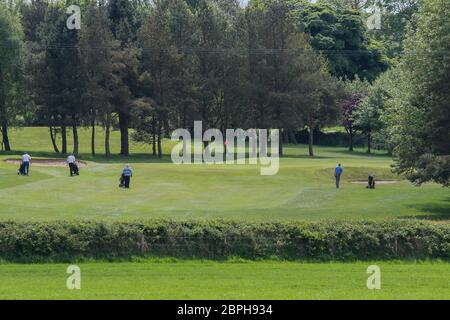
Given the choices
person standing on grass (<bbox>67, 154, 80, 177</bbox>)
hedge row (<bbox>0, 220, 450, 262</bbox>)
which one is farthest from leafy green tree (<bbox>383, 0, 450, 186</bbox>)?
person standing on grass (<bbox>67, 154, 80, 177</bbox>)

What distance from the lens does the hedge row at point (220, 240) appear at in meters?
22.7

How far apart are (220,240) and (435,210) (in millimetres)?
18741

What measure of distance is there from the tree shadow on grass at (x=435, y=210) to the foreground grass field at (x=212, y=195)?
0.16 feet

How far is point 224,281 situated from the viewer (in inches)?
718

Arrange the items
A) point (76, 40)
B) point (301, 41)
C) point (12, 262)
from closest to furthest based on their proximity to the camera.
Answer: point (12, 262) → point (76, 40) → point (301, 41)

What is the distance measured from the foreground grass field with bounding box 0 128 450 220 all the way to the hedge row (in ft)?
16.0

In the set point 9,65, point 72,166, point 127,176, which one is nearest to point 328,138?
point 9,65

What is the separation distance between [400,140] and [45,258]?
2442cm

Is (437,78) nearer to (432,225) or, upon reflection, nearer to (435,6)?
(435,6)

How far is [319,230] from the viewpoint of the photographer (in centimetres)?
2397

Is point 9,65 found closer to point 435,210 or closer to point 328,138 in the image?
point 328,138

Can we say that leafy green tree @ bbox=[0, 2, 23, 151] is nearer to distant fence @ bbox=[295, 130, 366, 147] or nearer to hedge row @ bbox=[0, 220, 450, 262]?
distant fence @ bbox=[295, 130, 366, 147]

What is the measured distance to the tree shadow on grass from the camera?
117 feet
